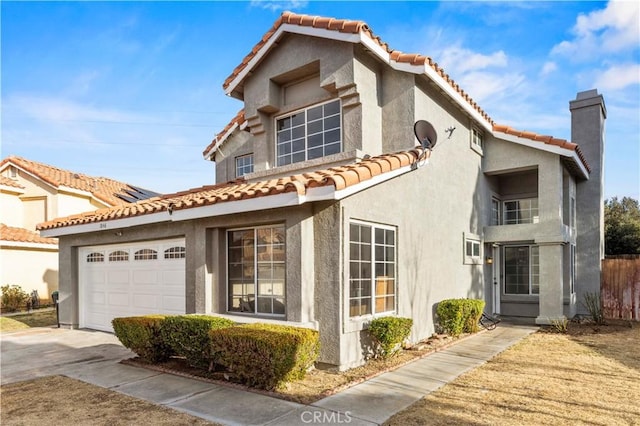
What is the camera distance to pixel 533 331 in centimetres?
1316

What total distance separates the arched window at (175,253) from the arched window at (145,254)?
0.58 m

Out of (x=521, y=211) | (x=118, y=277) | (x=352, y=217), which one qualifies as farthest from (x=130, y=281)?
(x=521, y=211)

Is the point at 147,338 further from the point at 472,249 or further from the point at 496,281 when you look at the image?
the point at 496,281

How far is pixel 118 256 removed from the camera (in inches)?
529

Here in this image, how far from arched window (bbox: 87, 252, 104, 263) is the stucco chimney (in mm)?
18509

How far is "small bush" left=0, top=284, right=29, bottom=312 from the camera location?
67.3ft

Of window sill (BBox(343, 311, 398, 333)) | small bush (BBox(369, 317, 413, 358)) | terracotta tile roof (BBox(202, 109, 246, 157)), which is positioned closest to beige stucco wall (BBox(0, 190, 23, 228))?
terracotta tile roof (BBox(202, 109, 246, 157))

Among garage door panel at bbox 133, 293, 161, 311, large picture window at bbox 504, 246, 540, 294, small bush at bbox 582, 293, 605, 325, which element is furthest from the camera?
large picture window at bbox 504, 246, 540, 294

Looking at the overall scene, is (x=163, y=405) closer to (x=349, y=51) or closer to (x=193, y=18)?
(x=349, y=51)

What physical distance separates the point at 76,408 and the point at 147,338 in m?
Result: 2.33

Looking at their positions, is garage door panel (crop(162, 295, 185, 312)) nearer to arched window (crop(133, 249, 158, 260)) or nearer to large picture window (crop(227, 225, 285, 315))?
arched window (crop(133, 249, 158, 260))

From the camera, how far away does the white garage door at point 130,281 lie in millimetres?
11602

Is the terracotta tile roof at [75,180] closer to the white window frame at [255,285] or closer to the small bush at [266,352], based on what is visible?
the white window frame at [255,285]

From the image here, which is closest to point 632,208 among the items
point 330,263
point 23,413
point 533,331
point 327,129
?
point 533,331
